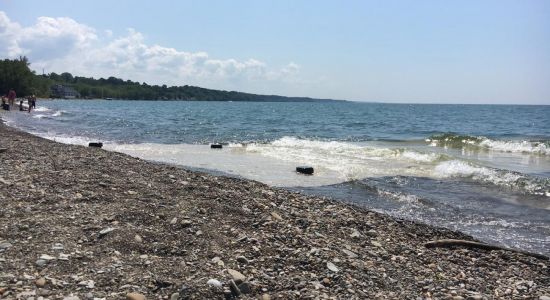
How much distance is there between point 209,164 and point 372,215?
422 inches

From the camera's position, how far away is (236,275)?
227 inches

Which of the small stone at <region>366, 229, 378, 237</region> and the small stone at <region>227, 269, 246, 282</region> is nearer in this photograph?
the small stone at <region>227, 269, 246, 282</region>

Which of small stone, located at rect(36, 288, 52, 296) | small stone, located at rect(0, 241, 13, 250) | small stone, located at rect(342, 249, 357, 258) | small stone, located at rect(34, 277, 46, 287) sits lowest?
small stone, located at rect(342, 249, 357, 258)

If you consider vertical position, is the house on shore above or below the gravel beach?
above

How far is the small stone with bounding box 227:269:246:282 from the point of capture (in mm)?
5641

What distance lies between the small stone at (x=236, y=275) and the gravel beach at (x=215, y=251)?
0.02 metres

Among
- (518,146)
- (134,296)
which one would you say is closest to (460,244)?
(134,296)

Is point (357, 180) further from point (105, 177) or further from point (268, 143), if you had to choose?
point (268, 143)

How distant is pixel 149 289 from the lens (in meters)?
5.26

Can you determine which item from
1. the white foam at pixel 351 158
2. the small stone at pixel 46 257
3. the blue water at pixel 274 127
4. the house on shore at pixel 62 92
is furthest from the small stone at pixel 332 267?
the house on shore at pixel 62 92

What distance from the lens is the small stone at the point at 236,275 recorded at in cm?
564

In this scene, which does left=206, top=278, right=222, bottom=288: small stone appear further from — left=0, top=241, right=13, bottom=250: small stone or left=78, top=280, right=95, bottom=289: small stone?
left=0, top=241, right=13, bottom=250: small stone

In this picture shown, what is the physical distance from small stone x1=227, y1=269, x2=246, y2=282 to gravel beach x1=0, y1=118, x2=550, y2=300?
21mm

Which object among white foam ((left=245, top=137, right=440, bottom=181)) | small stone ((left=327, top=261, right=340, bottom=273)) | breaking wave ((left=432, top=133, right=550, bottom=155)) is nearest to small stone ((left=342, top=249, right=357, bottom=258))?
small stone ((left=327, top=261, right=340, bottom=273))
